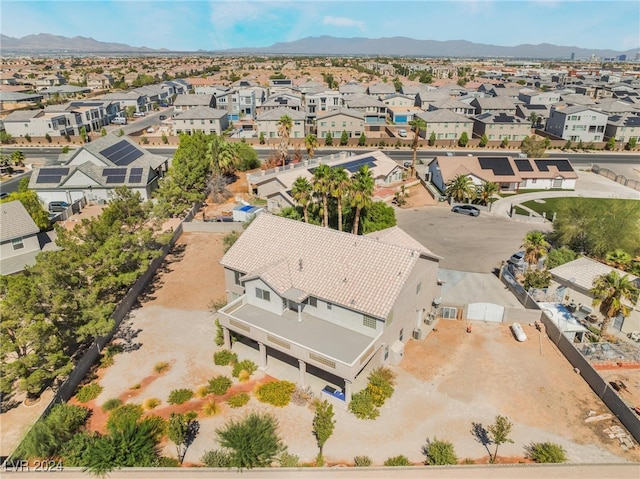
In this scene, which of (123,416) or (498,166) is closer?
(123,416)

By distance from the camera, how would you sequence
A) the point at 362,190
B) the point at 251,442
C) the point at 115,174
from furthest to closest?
the point at 115,174, the point at 362,190, the point at 251,442

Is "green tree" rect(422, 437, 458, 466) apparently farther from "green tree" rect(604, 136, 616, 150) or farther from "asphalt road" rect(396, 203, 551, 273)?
"green tree" rect(604, 136, 616, 150)

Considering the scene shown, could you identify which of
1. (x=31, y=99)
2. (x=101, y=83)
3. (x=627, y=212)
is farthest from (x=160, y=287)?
(x=101, y=83)

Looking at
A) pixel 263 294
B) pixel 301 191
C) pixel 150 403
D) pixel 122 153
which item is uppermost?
pixel 122 153

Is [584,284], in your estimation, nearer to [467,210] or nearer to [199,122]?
[467,210]

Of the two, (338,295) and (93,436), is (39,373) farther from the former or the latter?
(338,295)

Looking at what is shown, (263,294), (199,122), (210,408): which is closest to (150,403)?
(210,408)

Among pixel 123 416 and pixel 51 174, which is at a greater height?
pixel 51 174

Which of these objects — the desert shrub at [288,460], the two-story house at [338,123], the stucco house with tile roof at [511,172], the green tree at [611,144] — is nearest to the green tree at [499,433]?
the desert shrub at [288,460]
